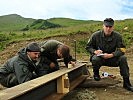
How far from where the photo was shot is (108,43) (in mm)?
8438

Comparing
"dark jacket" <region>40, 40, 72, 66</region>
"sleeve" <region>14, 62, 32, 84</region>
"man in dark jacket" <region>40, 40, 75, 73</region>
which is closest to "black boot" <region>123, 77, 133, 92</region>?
"man in dark jacket" <region>40, 40, 75, 73</region>

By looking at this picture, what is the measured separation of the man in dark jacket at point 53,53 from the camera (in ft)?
23.1

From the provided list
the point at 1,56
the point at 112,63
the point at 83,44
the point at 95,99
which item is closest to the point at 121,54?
the point at 112,63

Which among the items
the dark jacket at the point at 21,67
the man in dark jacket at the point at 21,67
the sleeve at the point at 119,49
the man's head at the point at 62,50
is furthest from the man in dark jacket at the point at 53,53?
the sleeve at the point at 119,49

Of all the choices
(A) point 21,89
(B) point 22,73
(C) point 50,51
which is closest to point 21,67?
(B) point 22,73

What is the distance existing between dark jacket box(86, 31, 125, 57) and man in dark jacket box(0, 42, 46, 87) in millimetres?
2122

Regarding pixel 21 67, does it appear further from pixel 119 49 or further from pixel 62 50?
pixel 119 49

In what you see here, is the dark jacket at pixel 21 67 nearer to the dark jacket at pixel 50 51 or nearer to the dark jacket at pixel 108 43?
the dark jacket at pixel 50 51

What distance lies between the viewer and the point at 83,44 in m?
20.5

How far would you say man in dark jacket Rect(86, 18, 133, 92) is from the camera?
817 cm

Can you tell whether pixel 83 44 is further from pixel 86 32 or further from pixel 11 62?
pixel 11 62

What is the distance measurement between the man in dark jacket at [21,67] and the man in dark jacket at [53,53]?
626mm

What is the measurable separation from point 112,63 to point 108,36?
648 millimetres

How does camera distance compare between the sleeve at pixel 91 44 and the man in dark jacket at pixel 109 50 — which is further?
the sleeve at pixel 91 44
